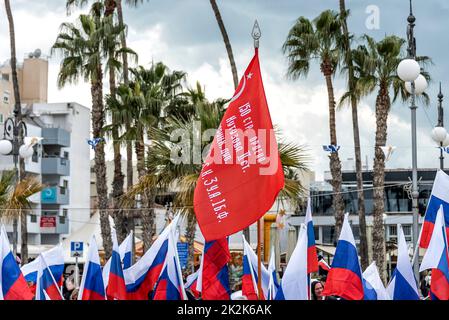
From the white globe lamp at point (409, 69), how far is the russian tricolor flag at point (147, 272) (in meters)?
7.21

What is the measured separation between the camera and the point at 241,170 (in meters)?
12.3

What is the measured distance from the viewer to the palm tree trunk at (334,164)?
33375 mm

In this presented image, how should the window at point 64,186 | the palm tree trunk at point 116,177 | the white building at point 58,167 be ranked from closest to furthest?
the palm tree trunk at point 116,177 → the white building at point 58,167 → the window at point 64,186

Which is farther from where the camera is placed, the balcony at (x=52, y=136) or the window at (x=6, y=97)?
the window at (x=6, y=97)

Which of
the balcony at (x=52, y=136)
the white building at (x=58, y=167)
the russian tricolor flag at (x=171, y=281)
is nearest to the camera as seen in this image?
the russian tricolor flag at (x=171, y=281)

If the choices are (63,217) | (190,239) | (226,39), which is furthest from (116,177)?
(63,217)

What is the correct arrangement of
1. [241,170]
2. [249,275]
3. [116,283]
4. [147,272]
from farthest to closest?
[249,275] → [147,272] → [116,283] → [241,170]

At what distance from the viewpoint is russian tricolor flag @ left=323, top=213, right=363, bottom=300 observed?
1371 centimetres

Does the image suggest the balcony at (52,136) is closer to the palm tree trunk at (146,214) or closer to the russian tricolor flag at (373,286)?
the palm tree trunk at (146,214)

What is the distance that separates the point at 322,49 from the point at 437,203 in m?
20.0

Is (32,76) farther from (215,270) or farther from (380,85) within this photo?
(215,270)

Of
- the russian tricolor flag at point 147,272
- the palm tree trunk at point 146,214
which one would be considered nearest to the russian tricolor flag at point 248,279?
the russian tricolor flag at point 147,272

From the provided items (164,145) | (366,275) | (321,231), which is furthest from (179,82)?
(321,231)
